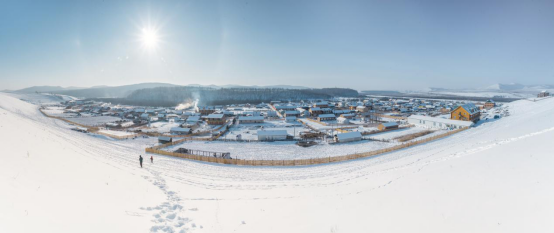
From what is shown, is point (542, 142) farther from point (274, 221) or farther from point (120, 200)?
point (120, 200)

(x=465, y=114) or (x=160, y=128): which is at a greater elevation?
A: (x=465, y=114)

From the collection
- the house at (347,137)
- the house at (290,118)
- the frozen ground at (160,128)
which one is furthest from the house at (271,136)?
the house at (290,118)

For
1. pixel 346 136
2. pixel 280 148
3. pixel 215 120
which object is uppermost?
pixel 215 120

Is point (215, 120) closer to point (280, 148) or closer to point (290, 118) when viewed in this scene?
point (290, 118)

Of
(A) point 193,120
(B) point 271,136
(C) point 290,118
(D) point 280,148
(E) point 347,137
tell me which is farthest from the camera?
(C) point 290,118

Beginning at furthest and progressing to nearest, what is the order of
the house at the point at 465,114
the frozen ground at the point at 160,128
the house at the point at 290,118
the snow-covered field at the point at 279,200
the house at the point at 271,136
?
the house at the point at 290,118
the frozen ground at the point at 160,128
the house at the point at 465,114
the house at the point at 271,136
the snow-covered field at the point at 279,200

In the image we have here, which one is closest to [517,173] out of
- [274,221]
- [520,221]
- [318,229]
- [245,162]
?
[520,221]

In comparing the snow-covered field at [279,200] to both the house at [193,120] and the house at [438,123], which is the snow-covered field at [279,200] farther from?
the house at [193,120]

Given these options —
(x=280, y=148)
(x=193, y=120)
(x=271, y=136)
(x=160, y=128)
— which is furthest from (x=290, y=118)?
(x=160, y=128)
